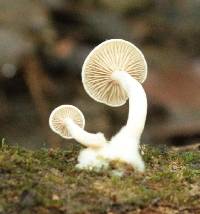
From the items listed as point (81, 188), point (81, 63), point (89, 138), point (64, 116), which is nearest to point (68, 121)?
point (64, 116)

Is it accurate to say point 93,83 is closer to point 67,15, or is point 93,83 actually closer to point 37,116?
point 37,116

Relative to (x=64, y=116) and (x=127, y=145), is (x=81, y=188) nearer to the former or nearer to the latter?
(x=127, y=145)

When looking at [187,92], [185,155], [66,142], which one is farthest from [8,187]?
[187,92]

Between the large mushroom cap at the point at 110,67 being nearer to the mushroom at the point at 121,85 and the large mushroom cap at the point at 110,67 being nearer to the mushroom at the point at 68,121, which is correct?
the mushroom at the point at 121,85

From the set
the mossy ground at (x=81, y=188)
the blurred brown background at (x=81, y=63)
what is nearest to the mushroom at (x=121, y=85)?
the mossy ground at (x=81, y=188)

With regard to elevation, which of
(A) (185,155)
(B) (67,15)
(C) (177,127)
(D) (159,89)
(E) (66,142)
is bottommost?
(A) (185,155)

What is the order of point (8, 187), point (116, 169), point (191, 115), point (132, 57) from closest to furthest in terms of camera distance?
1. point (8, 187)
2. point (116, 169)
3. point (132, 57)
4. point (191, 115)
